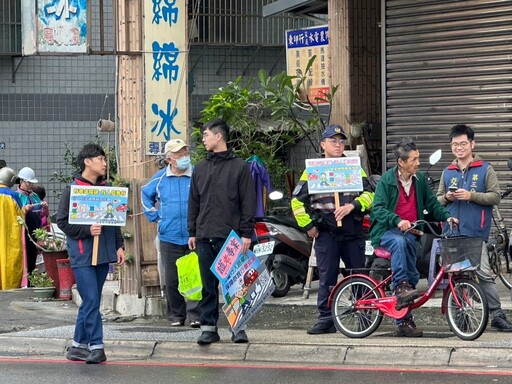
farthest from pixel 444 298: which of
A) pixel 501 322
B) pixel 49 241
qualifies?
pixel 49 241

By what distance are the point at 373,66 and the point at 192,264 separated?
6.50m

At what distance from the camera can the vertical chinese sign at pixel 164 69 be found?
490 inches

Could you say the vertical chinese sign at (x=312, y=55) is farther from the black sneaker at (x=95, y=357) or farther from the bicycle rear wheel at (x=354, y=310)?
the black sneaker at (x=95, y=357)

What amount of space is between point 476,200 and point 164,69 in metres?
3.75

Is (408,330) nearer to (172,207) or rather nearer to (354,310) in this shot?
(354,310)

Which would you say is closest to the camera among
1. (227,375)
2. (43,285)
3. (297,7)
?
(227,375)

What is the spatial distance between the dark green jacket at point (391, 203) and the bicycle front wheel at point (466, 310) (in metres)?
0.77

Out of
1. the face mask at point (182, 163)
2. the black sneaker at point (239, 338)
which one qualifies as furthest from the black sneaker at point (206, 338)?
the face mask at point (182, 163)

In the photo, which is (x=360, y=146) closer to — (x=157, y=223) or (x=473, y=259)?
(x=157, y=223)

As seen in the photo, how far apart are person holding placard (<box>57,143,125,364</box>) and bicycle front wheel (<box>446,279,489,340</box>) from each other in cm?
294

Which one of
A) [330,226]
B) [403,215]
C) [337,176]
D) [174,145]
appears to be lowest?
[330,226]

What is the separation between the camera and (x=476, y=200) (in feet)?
34.9

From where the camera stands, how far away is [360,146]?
596 inches

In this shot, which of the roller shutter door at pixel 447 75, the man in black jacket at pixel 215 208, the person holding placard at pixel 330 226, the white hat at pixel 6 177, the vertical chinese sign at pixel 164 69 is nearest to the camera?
the man in black jacket at pixel 215 208
